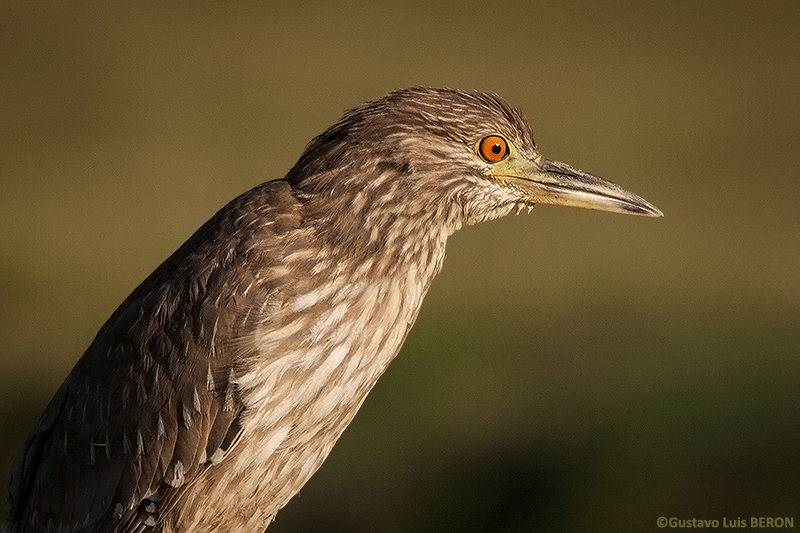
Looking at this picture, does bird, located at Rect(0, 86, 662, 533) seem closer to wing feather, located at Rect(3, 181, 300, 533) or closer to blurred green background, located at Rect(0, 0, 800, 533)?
wing feather, located at Rect(3, 181, 300, 533)

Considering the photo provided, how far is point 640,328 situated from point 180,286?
514 centimetres

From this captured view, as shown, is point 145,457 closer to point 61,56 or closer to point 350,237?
point 350,237

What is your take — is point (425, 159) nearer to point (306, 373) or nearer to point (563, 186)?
point (563, 186)

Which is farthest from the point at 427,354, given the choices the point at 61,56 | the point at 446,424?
the point at 61,56

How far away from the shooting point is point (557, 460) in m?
5.80

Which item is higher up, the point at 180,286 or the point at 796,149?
the point at 180,286

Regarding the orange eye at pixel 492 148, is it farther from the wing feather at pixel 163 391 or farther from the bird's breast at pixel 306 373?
the wing feather at pixel 163 391

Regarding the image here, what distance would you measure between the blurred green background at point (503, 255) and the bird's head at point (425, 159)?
3.17m

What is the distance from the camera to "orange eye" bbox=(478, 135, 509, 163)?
261cm

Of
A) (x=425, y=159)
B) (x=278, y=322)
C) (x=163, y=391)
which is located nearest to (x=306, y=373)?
(x=278, y=322)

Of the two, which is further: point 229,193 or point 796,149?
point 796,149

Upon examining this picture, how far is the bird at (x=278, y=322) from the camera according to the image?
245cm

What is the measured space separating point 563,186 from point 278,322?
79 centimetres

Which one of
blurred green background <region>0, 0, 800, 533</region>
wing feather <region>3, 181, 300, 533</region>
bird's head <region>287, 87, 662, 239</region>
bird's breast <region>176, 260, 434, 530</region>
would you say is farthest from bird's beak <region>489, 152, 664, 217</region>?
blurred green background <region>0, 0, 800, 533</region>
